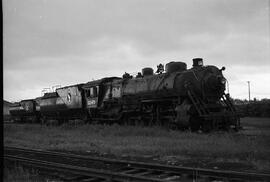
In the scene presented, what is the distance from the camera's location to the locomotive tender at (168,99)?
58.1 feet

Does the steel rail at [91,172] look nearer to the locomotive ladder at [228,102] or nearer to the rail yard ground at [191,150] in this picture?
the rail yard ground at [191,150]

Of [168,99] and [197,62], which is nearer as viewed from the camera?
[168,99]

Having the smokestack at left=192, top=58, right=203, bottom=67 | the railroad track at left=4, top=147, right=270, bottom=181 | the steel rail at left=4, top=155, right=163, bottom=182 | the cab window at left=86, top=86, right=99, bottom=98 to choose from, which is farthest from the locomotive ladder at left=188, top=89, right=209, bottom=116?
the steel rail at left=4, top=155, right=163, bottom=182

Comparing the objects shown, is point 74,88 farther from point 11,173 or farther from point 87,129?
point 11,173

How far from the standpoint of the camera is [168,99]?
62.9 feet

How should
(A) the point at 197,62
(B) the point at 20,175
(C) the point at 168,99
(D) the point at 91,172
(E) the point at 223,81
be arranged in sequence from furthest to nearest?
1. (A) the point at 197,62
2. (C) the point at 168,99
3. (E) the point at 223,81
4. (B) the point at 20,175
5. (D) the point at 91,172

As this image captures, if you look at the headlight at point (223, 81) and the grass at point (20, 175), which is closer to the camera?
the grass at point (20, 175)

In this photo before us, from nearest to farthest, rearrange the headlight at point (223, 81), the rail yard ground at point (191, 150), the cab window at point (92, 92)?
1. the rail yard ground at point (191, 150)
2. the headlight at point (223, 81)
3. the cab window at point (92, 92)

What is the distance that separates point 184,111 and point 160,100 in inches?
94.6

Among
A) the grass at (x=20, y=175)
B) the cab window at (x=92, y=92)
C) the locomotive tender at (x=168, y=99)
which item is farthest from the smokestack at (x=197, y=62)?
the grass at (x=20, y=175)

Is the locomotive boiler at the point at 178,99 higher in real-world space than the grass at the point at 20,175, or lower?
higher

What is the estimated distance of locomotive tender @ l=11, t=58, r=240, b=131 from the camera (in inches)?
697

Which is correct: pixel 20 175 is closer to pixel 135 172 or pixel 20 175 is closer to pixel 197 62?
pixel 135 172

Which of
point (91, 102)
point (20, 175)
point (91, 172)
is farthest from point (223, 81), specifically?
point (20, 175)
